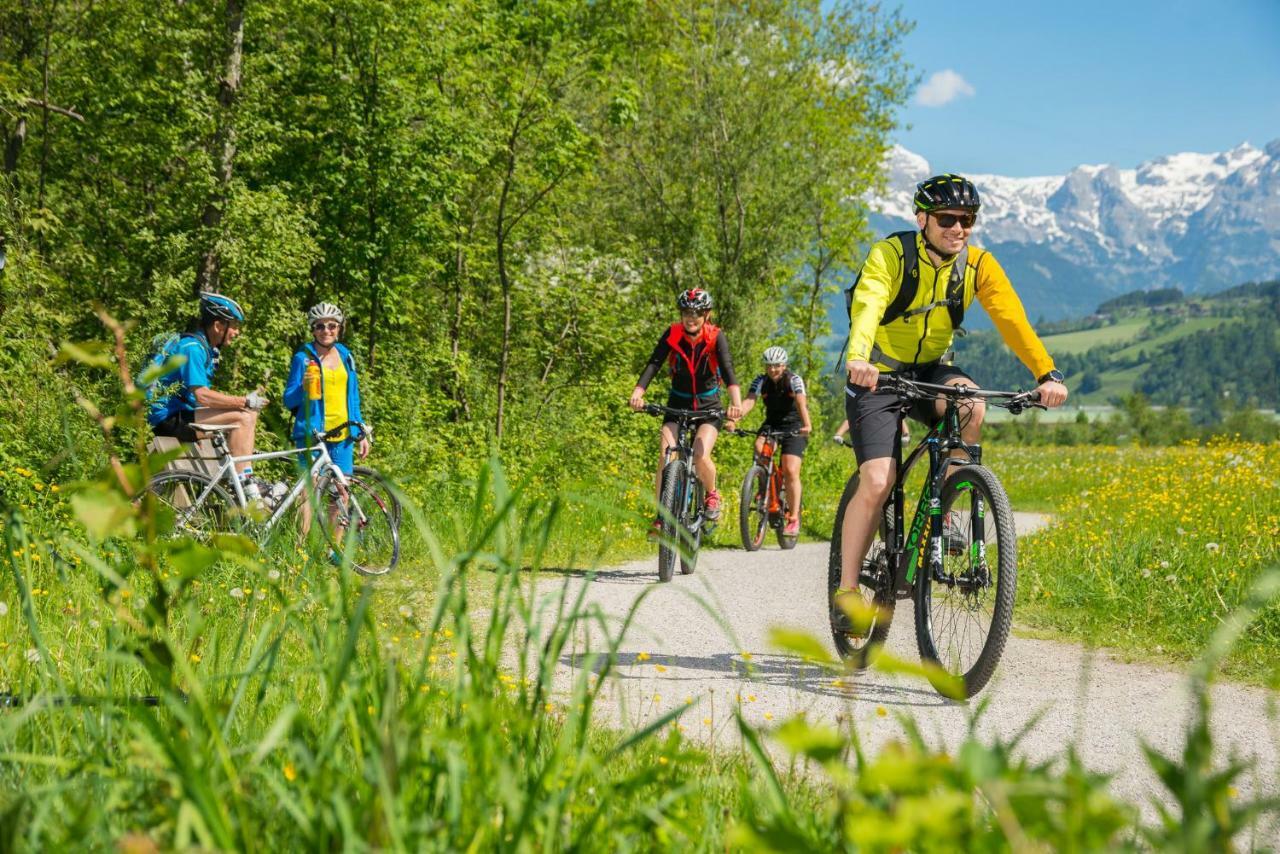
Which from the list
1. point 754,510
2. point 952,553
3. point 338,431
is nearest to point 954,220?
point 952,553

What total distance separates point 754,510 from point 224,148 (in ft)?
29.5

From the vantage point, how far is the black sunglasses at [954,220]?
15.4 feet

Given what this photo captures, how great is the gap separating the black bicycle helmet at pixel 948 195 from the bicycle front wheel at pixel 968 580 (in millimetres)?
1216

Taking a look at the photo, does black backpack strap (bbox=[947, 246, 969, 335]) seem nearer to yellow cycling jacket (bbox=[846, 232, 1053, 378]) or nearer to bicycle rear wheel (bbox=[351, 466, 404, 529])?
yellow cycling jacket (bbox=[846, 232, 1053, 378])

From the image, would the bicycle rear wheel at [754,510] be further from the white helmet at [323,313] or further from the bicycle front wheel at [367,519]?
the white helmet at [323,313]

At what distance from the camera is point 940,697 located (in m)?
4.63

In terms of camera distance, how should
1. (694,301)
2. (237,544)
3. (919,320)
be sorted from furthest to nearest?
1. (694,301)
2. (919,320)
3. (237,544)

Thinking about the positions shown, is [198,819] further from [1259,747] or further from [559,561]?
[559,561]

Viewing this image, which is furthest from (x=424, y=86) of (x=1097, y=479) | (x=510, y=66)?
(x=1097, y=479)

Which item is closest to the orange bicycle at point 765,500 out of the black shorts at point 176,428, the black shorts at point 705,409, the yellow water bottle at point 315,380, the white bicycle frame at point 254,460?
the black shorts at point 705,409

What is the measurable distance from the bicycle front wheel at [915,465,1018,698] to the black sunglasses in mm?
1134

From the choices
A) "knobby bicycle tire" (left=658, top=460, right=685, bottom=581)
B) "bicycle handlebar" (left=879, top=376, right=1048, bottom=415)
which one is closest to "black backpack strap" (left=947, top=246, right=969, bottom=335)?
"bicycle handlebar" (left=879, top=376, right=1048, bottom=415)

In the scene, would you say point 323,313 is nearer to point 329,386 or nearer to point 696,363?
point 329,386

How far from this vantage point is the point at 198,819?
1.26 metres
